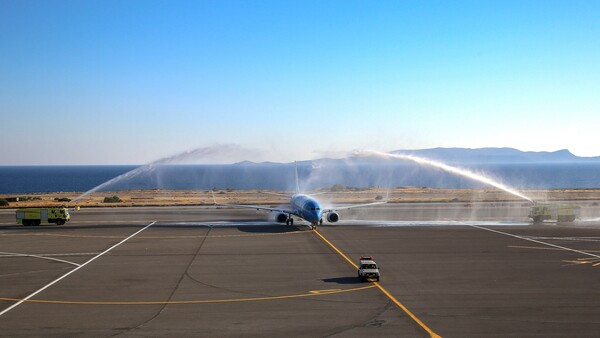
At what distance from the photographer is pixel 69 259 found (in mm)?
43562

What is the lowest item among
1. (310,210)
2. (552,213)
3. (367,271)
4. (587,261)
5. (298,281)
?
(298,281)

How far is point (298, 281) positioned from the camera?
3478cm

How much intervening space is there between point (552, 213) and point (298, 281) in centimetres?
5105

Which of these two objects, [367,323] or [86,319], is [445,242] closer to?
[367,323]

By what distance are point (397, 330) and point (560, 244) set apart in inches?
1357

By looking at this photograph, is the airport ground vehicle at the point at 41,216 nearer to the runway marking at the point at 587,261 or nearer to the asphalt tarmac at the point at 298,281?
the asphalt tarmac at the point at 298,281

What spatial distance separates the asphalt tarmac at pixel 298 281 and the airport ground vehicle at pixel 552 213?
243 inches

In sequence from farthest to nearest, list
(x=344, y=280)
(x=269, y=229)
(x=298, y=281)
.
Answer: (x=269, y=229) → (x=344, y=280) → (x=298, y=281)

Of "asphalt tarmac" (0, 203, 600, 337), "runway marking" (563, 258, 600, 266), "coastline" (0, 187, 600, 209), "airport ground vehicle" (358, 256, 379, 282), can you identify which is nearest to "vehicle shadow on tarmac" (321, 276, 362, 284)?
"asphalt tarmac" (0, 203, 600, 337)

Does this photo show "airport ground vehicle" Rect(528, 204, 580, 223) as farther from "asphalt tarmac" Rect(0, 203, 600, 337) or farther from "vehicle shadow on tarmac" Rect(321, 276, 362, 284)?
"vehicle shadow on tarmac" Rect(321, 276, 362, 284)

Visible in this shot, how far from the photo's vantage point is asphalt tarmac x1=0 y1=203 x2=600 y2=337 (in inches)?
984

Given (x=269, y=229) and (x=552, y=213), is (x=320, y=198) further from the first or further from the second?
(x=269, y=229)

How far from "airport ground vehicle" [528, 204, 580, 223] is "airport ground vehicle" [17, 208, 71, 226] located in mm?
63063

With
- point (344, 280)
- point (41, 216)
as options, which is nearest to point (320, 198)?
point (41, 216)
